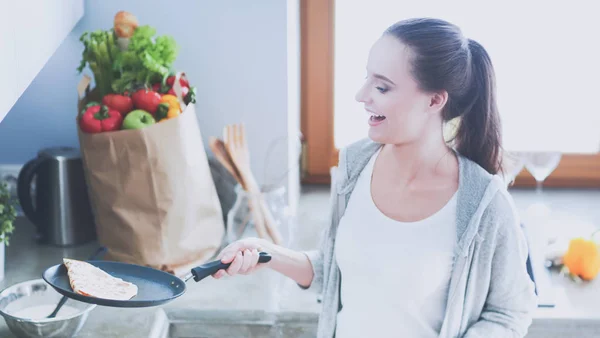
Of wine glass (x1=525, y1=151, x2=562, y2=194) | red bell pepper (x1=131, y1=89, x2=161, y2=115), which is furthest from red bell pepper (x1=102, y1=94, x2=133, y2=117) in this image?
wine glass (x1=525, y1=151, x2=562, y2=194)

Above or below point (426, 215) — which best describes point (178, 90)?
above

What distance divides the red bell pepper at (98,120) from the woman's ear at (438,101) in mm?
638

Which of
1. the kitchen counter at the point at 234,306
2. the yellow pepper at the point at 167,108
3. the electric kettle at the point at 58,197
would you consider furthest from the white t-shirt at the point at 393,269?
the electric kettle at the point at 58,197

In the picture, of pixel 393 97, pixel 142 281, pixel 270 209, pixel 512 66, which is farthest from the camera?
pixel 512 66

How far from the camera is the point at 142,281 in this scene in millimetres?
1226

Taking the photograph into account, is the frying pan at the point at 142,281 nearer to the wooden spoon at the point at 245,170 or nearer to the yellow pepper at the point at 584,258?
the wooden spoon at the point at 245,170

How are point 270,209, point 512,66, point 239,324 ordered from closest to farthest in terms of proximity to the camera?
point 239,324, point 270,209, point 512,66

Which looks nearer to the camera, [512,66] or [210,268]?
[210,268]

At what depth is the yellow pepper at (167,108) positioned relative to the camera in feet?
4.68

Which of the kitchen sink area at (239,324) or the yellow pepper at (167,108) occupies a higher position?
the yellow pepper at (167,108)

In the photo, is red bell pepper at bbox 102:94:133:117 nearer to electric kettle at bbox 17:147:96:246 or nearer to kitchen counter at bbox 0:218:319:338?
electric kettle at bbox 17:147:96:246

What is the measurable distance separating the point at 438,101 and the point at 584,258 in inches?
24.0

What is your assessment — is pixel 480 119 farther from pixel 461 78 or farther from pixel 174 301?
pixel 174 301

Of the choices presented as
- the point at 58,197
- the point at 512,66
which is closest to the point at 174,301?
the point at 58,197
